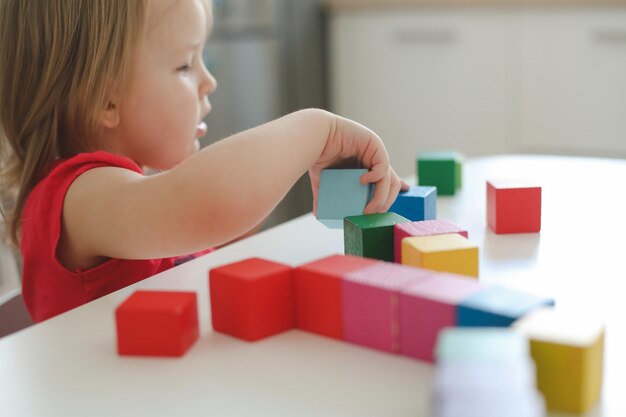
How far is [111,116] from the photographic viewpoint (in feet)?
3.28

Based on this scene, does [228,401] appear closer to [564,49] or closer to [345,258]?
[345,258]

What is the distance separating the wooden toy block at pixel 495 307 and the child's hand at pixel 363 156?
1.00 feet

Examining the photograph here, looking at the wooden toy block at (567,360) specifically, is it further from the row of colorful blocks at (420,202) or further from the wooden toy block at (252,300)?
the row of colorful blocks at (420,202)

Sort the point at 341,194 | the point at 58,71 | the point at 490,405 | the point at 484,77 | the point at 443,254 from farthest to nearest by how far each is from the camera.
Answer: the point at 484,77 → the point at 58,71 → the point at 341,194 → the point at 443,254 → the point at 490,405

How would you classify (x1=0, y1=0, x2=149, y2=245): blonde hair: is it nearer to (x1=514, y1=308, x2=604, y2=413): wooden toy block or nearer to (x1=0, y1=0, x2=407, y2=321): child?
(x1=0, y1=0, x2=407, y2=321): child

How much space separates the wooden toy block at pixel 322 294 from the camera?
22.8 inches

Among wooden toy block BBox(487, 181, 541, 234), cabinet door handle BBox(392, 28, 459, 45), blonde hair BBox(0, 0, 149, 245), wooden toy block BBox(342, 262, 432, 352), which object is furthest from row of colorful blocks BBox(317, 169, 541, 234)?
cabinet door handle BBox(392, 28, 459, 45)

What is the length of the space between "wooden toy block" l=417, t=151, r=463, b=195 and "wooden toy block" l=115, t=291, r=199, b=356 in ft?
1.79

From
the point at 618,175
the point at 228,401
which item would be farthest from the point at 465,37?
the point at 228,401

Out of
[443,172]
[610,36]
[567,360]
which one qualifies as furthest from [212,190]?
[610,36]

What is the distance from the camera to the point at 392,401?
0.48 meters

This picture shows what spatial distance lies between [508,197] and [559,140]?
1581 mm

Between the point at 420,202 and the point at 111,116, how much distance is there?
0.41 metres

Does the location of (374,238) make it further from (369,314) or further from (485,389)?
(485,389)
